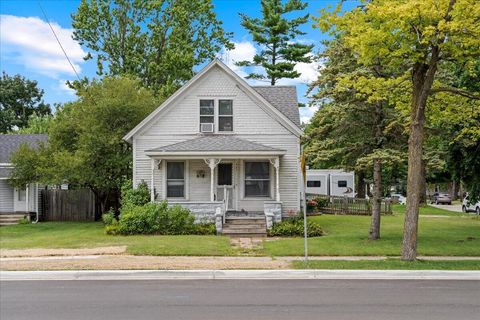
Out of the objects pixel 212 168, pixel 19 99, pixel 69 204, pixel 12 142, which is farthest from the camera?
pixel 19 99

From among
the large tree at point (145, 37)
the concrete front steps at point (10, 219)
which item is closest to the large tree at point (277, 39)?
the large tree at point (145, 37)

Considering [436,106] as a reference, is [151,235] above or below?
below

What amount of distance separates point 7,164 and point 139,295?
74.3 feet

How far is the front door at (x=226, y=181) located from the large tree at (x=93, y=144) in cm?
502

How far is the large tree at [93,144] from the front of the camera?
23.8m

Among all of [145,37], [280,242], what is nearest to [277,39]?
[145,37]

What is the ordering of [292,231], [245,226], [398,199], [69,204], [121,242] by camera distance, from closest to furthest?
1. [121,242]
2. [292,231]
3. [245,226]
4. [69,204]
5. [398,199]

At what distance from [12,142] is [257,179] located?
18643 millimetres

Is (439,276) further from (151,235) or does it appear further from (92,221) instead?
(92,221)

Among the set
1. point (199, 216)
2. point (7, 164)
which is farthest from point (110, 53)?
point (199, 216)

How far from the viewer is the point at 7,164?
28578 millimetres

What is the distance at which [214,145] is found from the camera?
21875 mm

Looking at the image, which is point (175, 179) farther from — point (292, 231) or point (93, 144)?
point (292, 231)

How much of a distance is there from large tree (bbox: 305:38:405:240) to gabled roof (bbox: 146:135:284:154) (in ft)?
12.0
